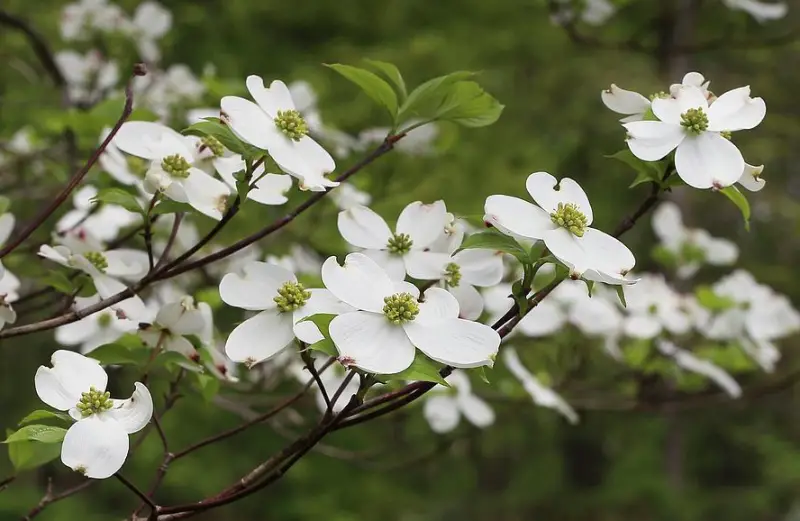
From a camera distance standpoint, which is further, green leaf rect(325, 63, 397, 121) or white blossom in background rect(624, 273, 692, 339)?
white blossom in background rect(624, 273, 692, 339)

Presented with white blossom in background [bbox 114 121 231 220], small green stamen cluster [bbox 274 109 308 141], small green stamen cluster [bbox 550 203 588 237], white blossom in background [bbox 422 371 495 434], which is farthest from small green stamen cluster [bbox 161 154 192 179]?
white blossom in background [bbox 422 371 495 434]

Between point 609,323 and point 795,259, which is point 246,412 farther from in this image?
point 795,259

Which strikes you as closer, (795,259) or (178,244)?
(178,244)

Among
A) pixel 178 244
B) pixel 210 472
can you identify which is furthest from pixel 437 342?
pixel 210 472

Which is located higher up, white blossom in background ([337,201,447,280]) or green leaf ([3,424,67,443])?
green leaf ([3,424,67,443])

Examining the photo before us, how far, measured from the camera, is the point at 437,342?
51 centimetres

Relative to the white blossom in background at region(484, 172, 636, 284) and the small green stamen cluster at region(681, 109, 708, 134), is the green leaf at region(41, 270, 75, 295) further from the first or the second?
the small green stamen cluster at region(681, 109, 708, 134)

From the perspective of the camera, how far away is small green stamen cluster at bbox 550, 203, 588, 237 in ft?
1.82

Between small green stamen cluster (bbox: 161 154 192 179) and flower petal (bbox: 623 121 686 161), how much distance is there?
0.36m

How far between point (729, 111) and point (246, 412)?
33.4 inches

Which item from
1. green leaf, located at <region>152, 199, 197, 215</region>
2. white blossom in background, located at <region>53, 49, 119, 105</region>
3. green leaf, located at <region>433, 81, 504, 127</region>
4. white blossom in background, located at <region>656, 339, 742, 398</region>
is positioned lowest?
white blossom in background, located at <region>656, 339, 742, 398</region>

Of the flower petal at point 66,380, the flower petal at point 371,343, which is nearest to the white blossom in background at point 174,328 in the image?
the flower petal at point 66,380

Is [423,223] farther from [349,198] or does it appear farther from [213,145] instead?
[349,198]

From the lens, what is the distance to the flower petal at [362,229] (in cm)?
67
